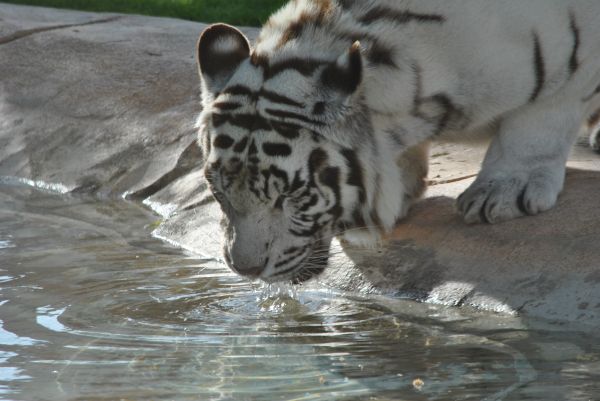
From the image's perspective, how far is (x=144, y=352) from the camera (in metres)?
3.78

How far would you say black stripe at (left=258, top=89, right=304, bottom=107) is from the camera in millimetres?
3999

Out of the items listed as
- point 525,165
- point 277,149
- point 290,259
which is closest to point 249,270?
point 290,259

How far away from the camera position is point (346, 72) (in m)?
3.88

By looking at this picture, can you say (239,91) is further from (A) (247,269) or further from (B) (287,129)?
(A) (247,269)

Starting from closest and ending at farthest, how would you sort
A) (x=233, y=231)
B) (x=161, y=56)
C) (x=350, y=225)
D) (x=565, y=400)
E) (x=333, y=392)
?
(x=565, y=400) < (x=333, y=392) < (x=233, y=231) < (x=350, y=225) < (x=161, y=56)

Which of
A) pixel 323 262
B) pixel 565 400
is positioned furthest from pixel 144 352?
pixel 565 400

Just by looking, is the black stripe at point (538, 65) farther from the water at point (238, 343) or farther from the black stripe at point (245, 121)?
the black stripe at point (245, 121)

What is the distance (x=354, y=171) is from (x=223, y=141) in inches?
18.7

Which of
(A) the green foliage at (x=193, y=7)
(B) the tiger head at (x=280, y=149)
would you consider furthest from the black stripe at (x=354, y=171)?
(A) the green foliage at (x=193, y=7)

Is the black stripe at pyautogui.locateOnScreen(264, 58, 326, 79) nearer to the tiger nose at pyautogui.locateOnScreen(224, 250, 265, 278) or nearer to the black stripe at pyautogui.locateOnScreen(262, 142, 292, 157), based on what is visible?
the black stripe at pyautogui.locateOnScreen(262, 142, 292, 157)

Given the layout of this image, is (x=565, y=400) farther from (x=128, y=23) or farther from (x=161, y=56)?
(x=128, y=23)

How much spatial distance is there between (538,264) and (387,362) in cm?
87

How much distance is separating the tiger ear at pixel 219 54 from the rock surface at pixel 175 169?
964 millimetres

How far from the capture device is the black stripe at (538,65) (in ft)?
14.4
